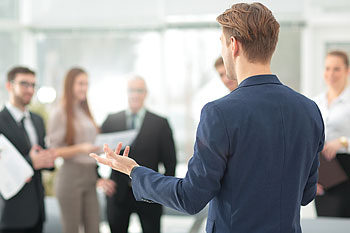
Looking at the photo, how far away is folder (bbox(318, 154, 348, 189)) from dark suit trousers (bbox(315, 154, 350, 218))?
Answer: 0.06 meters

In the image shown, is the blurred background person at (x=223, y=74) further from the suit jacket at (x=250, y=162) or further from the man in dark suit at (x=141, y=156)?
the suit jacket at (x=250, y=162)

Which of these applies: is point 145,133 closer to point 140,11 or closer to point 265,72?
point 265,72

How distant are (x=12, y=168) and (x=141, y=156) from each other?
35.4 inches

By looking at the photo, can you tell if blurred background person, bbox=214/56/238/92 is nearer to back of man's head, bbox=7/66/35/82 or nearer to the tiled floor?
back of man's head, bbox=7/66/35/82

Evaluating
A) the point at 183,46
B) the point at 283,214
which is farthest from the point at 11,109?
the point at 183,46

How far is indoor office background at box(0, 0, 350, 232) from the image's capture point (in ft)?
19.2

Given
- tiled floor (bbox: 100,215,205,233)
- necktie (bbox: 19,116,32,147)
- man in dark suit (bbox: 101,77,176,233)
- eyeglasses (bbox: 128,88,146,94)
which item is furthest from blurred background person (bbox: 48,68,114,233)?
tiled floor (bbox: 100,215,205,233)

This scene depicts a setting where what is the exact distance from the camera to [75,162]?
365 cm

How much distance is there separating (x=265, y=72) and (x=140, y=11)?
519cm

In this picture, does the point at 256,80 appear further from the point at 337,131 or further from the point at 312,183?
the point at 337,131

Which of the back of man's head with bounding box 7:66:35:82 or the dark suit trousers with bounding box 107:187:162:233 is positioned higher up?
the back of man's head with bounding box 7:66:35:82

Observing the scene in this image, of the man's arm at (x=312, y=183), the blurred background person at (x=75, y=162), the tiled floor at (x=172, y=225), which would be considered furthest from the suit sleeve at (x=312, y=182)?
the tiled floor at (x=172, y=225)

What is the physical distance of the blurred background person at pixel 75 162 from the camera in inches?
143

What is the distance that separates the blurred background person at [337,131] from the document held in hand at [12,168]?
205cm
